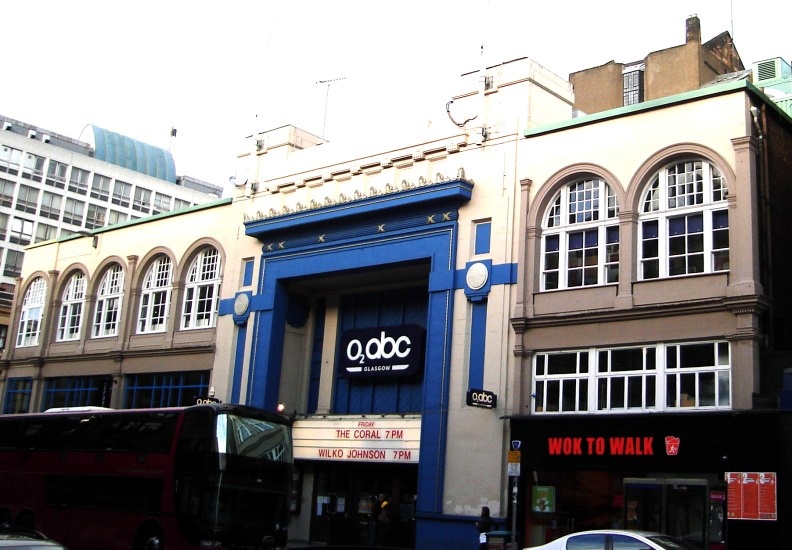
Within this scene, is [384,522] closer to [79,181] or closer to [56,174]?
[56,174]

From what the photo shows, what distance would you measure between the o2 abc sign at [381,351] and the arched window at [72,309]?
1495 cm

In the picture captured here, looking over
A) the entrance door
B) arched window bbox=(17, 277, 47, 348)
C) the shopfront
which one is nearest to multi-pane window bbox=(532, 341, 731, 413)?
the shopfront

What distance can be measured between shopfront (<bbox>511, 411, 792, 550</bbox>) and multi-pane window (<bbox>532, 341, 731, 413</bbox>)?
0.65 m

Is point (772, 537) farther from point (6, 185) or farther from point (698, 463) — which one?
point (6, 185)

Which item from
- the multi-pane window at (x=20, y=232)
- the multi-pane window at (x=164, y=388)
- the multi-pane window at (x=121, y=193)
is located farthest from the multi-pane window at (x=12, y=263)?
the multi-pane window at (x=164, y=388)

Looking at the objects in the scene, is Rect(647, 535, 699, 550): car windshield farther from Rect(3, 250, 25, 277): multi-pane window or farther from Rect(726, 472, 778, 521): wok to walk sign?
Rect(3, 250, 25, 277): multi-pane window

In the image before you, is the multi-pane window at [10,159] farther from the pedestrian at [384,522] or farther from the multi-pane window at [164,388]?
the pedestrian at [384,522]

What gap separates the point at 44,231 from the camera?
73.6 meters

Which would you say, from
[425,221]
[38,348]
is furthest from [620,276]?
[38,348]

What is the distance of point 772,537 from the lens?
2073 centimetres

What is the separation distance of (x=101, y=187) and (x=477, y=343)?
57.5m

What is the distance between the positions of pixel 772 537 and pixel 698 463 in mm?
2313

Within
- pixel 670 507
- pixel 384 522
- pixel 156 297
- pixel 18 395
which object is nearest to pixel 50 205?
pixel 18 395

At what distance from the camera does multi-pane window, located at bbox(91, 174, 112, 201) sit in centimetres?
7762
